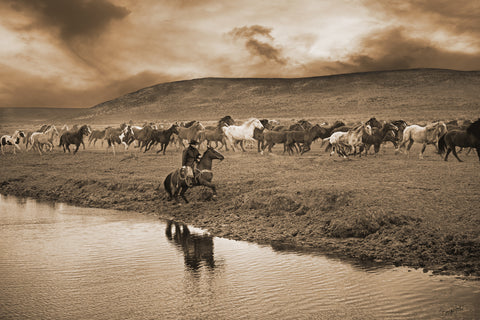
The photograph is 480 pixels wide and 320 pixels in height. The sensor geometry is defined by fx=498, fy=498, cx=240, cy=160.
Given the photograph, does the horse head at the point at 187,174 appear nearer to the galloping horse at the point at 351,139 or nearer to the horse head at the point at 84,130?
the galloping horse at the point at 351,139

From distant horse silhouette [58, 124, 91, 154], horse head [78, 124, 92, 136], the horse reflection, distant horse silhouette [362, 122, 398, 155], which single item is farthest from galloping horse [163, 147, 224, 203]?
distant horse silhouette [58, 124, 91, 154]

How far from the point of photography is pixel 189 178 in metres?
13.8

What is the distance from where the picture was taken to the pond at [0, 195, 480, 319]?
689 cm

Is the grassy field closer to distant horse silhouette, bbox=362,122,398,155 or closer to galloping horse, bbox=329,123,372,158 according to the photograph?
galloping horse, bbox=329,123,372,158

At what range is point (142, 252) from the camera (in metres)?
10.2

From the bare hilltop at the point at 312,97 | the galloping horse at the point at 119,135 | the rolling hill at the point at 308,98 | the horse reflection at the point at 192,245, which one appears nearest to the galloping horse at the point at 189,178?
the horse reflection at the point at 192,245

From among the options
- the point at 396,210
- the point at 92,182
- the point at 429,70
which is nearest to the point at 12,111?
the point at 429,70

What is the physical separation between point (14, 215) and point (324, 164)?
1133 centimetres

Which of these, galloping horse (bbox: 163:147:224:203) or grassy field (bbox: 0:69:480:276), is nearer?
grassy field (bbox: 0:69:480:276)

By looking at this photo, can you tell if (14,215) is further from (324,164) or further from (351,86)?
(351,86)

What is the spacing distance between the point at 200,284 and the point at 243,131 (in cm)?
2082

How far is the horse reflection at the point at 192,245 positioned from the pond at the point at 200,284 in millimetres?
22

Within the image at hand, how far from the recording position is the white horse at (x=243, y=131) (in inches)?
1114

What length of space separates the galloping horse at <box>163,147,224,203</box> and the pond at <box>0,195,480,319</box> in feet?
8.06
